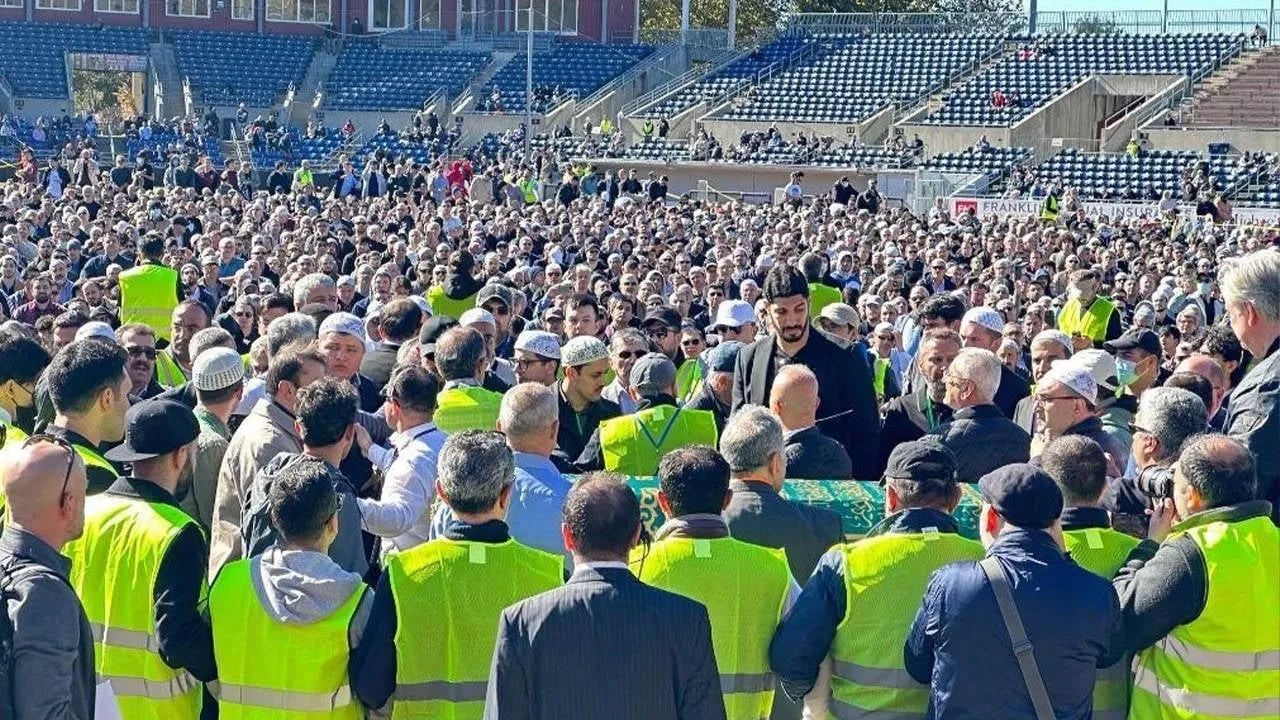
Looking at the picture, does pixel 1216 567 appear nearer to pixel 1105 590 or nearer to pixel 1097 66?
pixel 1105 590

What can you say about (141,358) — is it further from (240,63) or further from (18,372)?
(240,63)

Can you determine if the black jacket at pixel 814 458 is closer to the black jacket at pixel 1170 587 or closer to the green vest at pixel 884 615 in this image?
the green vest at pixel 884 615

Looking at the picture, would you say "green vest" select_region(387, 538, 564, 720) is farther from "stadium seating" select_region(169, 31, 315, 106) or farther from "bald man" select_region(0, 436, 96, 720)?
"stadium seating" select_region(169, 31, 315, 106)

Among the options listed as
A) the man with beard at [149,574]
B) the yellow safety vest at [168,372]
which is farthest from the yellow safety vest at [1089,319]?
the man with beard at [149,574]

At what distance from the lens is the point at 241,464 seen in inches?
246

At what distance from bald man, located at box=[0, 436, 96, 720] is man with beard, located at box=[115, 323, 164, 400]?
14.5 ft

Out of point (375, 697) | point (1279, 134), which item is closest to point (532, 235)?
point (375, 697)

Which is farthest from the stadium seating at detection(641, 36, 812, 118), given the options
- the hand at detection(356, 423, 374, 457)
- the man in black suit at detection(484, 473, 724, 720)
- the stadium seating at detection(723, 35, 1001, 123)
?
the man in black suit at detection(484, 473, 724, 720)

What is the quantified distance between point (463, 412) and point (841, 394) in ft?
5.99

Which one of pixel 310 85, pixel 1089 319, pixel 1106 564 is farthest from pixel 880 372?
pixel 310 85

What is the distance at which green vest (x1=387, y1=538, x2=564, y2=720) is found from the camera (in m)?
5.03

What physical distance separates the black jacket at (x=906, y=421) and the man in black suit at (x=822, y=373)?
0.25m

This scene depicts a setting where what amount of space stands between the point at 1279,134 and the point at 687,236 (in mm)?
20783

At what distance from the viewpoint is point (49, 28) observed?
57.0 metres
